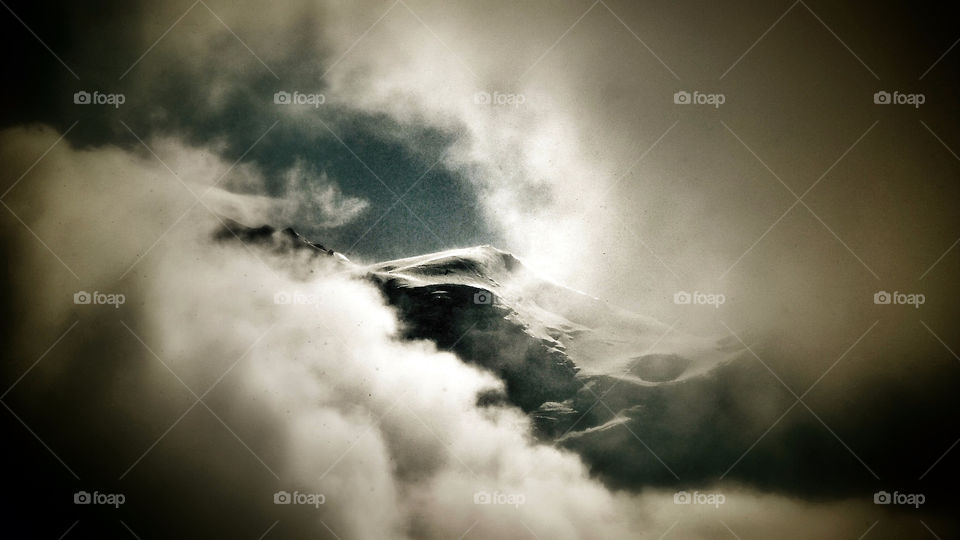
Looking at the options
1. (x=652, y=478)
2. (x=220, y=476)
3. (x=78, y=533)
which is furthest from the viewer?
(x=652, y=478)

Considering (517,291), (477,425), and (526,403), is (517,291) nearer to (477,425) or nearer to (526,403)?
(526,403)

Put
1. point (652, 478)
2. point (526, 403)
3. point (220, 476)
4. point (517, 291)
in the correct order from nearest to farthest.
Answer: point (220, 476) → point (526, 403) → point (652, 478) → point (517, 291)

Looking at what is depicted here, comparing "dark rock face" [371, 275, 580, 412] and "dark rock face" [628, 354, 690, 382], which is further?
"dark rock face" [371, 275, 580, 412]

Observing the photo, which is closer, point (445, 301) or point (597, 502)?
point (597, 502)

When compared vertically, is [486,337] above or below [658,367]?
above

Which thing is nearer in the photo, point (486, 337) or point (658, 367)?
point (658, 367)

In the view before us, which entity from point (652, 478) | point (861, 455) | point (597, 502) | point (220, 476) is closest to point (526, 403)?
point (597, 502)

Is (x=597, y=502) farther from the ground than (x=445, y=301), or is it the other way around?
(x=445, y=301)

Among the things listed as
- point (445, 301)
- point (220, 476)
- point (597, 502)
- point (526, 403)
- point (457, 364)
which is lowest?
point (597, 502)

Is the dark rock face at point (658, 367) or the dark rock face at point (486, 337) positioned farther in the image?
the dark rock face at point (486, 337)

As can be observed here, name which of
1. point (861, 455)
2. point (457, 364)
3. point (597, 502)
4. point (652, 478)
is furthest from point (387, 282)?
point (861, 455)
